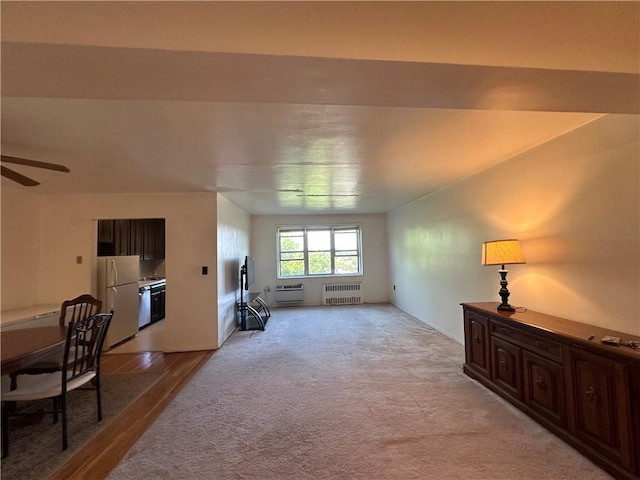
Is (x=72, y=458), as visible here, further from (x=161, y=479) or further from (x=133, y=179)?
(x=133, y=179)

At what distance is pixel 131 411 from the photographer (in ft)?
8.49

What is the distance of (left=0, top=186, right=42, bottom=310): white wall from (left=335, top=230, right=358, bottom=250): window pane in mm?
5752

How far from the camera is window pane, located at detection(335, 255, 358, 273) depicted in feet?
25.1

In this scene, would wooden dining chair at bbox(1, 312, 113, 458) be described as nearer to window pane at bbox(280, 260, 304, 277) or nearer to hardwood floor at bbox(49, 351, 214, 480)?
hardwood floor at bbox(49, 351, 214, 480)

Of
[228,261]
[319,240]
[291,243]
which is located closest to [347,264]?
[319,240]

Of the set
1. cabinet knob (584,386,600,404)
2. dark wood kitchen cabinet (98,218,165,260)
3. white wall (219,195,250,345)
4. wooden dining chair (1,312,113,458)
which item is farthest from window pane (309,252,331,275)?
cabinet knob (584,386,600,404)

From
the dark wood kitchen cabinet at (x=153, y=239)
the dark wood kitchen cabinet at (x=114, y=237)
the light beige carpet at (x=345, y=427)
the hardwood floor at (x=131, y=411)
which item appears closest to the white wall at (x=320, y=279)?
the dark wood kitchen cabinet at (x=153, y=239)

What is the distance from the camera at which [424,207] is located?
533 cm

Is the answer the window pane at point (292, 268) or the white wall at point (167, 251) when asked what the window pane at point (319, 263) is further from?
the white wall at point (167, 251)

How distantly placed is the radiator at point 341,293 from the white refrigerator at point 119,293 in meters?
4.12

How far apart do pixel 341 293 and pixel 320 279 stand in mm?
647

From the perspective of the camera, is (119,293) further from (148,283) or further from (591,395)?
(591,395)

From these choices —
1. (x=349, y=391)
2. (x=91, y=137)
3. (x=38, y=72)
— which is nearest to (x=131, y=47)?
(x=38, y=72)

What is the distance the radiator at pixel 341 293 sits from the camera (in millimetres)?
7363
